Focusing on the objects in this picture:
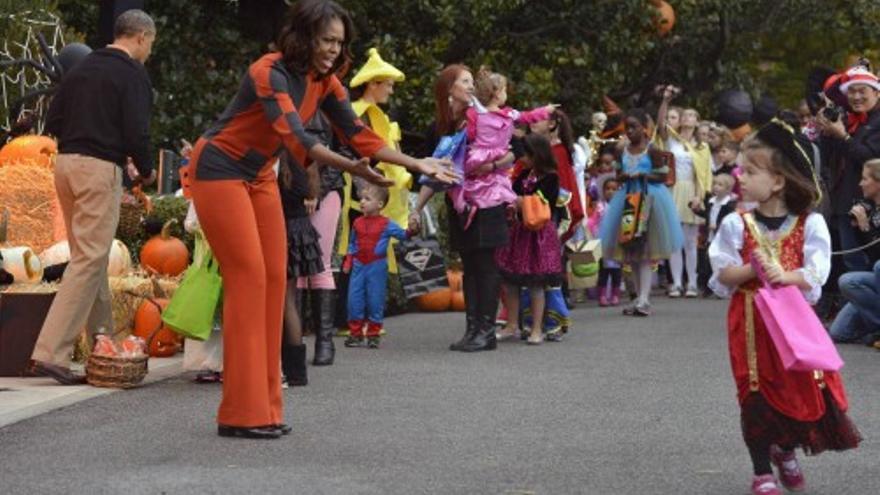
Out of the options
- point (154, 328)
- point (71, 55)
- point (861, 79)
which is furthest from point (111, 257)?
point (861, 79)

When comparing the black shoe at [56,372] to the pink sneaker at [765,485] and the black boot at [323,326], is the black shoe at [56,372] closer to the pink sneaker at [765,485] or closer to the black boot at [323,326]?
the black boot at [323,326]

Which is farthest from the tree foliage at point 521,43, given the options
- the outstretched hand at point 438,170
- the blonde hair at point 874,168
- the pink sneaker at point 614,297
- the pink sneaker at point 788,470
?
the pink sneaker at point 788,470

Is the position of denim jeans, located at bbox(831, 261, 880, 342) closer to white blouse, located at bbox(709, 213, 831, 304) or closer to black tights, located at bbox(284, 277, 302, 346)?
black tights, located at bbox(284, 277, 302, 346)

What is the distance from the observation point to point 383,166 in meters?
14.9

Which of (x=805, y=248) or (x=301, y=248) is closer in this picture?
(x=805, y=248)

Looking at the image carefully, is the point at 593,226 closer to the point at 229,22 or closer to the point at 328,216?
the point at 229,22

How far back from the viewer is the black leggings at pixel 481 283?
14.6 meters

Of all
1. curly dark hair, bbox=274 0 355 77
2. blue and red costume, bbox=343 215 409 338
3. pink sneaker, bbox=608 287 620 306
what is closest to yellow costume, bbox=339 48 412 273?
blue and red costume, bbox=343 215 409 338

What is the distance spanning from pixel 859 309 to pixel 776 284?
730 centimetres

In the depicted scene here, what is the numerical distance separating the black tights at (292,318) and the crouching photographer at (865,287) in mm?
5107

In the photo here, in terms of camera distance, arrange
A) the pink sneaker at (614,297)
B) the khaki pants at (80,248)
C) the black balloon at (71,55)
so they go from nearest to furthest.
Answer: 1. the khaki pants at (80,248)
2. the black balloon at (71,55)
3. the pink sneaker at (614,297)

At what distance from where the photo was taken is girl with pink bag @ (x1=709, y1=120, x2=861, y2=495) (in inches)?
326

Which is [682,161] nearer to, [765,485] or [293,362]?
[293,362]

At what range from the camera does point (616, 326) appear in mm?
17219
